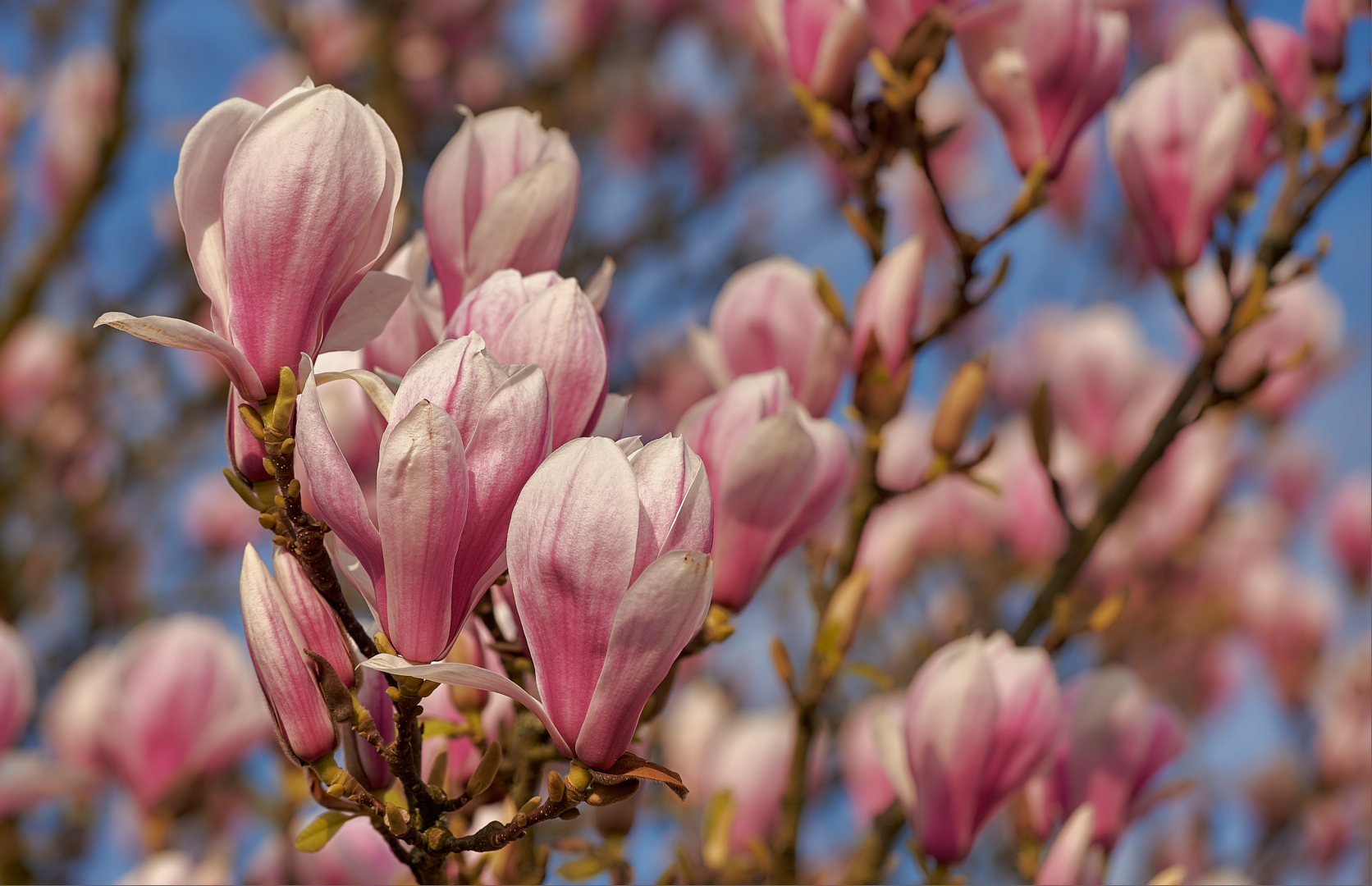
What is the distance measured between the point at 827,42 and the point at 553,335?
78cm

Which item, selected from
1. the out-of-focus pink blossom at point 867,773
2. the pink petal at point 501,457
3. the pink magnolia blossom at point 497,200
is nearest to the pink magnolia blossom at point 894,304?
the pink magnolia blossom at point 497,200

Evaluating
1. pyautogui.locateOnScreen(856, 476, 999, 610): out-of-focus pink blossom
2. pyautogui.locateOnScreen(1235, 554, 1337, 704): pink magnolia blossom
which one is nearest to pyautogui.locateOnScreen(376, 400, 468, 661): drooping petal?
pyautogui.locateOnScreen(856, 476, 999, 610): out-of-focus pink blossom

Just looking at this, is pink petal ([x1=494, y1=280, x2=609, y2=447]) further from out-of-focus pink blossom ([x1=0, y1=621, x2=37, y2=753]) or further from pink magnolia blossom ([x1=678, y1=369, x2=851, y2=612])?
out-of-focus pink blossom ([x1=0, y1=621, x2=37, y2=753])

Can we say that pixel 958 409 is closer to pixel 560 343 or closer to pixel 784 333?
pixel 784 333

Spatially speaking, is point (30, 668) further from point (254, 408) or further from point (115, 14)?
point (115, 14)

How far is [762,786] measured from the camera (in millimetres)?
1894

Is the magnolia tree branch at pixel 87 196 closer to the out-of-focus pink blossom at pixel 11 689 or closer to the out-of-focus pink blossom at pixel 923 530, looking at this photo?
the out-of-focus pink blossom at pixel 11 689

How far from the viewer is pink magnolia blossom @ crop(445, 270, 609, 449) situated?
2.80 ft

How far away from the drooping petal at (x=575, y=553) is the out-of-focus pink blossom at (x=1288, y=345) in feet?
8.70

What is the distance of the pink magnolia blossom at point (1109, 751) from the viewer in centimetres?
145

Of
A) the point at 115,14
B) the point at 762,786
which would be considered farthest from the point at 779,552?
the point at 115,14

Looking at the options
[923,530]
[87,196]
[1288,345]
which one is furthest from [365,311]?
[923,530]

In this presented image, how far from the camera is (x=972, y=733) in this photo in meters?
1.24

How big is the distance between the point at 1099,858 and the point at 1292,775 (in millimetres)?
3215
